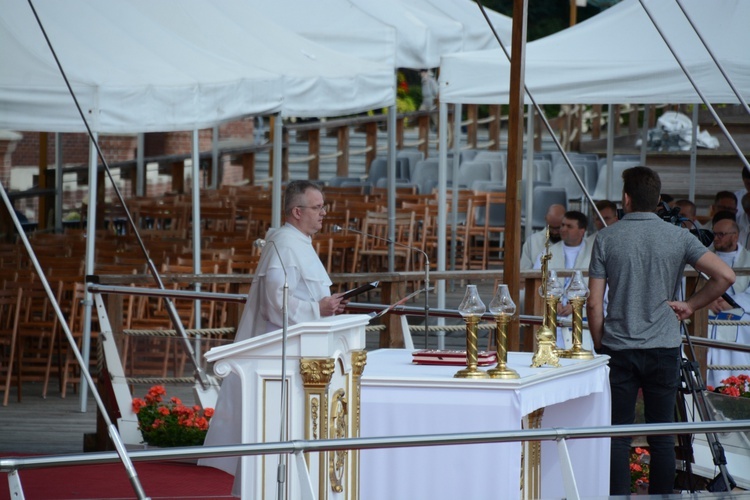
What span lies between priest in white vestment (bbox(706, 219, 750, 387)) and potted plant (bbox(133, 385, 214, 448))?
4.01 meters

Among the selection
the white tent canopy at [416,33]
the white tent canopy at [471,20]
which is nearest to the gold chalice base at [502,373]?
the white tent canopy at [416,33]

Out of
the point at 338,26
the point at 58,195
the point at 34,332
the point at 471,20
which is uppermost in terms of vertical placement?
the point at 471,20

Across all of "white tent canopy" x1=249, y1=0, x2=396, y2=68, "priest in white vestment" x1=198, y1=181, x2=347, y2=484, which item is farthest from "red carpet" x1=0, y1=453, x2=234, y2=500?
"white tent canopy" x1=249, y1=0, x2=396, y2=68

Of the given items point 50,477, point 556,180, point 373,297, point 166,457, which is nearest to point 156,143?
point 556,180

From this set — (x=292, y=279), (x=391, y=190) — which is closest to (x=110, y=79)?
(x=292, y=279)

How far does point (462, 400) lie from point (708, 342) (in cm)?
220

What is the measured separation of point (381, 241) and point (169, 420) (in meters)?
9.38

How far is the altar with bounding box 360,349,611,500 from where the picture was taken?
19.9 ft

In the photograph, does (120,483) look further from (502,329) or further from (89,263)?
(89,263)

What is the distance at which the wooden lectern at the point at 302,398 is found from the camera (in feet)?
18.8

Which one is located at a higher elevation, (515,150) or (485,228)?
(515,150)

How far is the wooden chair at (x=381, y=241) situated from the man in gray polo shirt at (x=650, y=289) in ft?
32.6

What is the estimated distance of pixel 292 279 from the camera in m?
7.46

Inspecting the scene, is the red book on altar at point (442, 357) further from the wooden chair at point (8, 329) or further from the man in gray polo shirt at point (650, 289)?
the wooden chair at point (8, 329)
